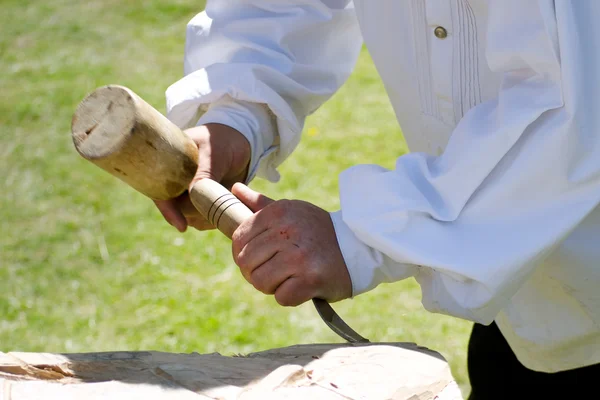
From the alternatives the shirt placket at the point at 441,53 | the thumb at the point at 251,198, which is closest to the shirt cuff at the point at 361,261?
the thumb at the point at 251,198

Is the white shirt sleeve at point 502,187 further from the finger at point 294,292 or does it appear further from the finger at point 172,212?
the finger at point 172,212

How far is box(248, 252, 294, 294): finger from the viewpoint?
1.33m

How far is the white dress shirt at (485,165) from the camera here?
1.17 meters

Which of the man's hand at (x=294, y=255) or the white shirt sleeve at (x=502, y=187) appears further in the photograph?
the man's hand at (x=294, y=255)

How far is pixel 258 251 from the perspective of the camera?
53.1 inches

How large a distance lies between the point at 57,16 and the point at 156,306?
3404 millimetres

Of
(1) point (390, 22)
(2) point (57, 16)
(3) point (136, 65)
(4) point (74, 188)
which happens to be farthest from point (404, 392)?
(2) point (57, 16)

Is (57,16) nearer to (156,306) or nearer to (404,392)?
(156,306)

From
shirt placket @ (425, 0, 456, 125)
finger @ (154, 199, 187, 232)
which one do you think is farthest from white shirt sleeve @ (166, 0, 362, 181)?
shirt placket @ (425, 0, 456, 125)

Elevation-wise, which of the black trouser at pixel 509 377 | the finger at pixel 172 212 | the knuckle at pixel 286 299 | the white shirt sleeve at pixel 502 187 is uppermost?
the white shirt sleeve at pixel 502 187

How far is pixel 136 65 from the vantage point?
17.1 feet

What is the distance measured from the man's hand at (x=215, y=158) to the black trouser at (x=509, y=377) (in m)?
0.81

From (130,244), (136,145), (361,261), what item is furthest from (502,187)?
(130,244)

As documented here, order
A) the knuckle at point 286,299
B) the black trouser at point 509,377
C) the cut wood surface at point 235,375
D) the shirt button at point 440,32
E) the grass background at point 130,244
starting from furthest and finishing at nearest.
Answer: the grass background at point 130,244 < the black trouser at point 509,377 < the shirt button at point 440,32 < the knuckle at point 286,299 < the cut wood surface at point 235,375
